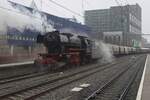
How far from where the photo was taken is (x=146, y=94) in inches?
434

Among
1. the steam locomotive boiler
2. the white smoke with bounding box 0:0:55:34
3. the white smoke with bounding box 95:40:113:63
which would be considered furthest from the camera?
the white smoke with bounding box 95:40:113:63

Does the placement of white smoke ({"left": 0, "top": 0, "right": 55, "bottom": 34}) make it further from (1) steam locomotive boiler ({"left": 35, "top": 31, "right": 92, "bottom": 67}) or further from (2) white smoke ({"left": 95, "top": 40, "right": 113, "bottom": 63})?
(2) white smoke ({"left": 95, "top": 40, "right": 113, "bottom": 63})

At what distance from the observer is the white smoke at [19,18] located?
2119 cm

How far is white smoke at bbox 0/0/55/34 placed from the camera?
2119 cm

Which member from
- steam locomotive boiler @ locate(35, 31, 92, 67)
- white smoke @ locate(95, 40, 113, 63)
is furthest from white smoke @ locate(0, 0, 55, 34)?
white smoke @ locate(95, 40, 113, 63)

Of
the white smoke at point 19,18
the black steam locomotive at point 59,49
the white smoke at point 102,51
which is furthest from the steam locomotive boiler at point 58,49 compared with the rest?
the white smoke at point 102,51

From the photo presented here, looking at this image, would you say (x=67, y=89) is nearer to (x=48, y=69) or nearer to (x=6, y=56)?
(x=48, y=69)

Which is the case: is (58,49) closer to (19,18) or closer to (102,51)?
(19,18)

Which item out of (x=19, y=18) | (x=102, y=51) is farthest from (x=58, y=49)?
(x=102, y=51)

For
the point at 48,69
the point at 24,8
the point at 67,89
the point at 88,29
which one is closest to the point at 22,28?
the point at 24,8

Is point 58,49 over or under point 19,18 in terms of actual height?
under

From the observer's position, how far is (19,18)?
23500mm

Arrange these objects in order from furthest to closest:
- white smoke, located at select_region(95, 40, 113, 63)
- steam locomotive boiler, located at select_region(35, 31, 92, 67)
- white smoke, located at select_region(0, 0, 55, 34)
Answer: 1. white smoke, located at select_region(95, 40, 113, 63)
2. steam locomotive boiler, located at select_region(35, 31, 92, 67)
3. white smoke, located at select_region(0, 0, 55, 34)

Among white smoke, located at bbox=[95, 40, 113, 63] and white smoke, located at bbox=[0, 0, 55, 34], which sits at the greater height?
white smoke, located at bbox=[0, 0, 55, 34]
